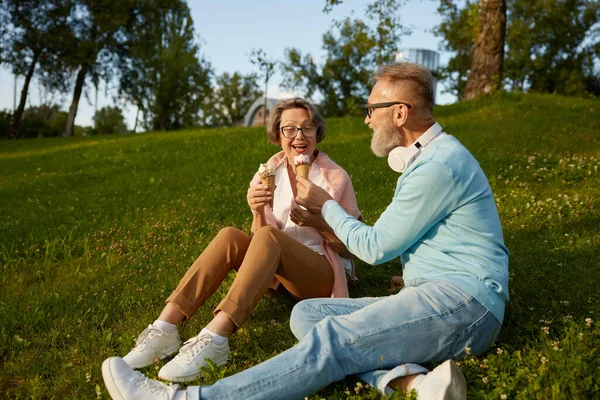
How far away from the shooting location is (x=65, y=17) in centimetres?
2942

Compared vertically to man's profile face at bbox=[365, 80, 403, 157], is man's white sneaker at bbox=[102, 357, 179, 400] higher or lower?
lower

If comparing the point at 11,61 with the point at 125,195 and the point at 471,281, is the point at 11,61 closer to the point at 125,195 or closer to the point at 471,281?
the point at 125,195

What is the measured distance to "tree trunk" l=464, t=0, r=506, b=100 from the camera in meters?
13.3

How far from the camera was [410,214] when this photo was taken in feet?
9.73

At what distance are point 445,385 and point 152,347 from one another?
182cm

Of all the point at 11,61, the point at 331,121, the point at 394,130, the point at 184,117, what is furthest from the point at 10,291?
the point at 184,117

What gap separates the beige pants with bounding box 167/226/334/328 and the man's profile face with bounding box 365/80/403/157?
883 mm

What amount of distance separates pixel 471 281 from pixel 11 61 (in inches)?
1230

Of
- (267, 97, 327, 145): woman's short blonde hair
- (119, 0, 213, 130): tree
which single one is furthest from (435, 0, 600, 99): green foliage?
(267, 97, 327, 145): woman's short blonde hair

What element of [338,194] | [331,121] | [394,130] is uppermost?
[331,121]

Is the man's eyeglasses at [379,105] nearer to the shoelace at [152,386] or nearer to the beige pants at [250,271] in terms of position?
the beige pants at [250,271]

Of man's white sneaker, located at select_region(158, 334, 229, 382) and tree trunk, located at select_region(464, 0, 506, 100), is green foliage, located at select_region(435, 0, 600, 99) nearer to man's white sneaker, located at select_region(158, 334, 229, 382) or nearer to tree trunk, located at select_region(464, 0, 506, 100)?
tree trunk, located at select_region(464, 0, 506, 100)

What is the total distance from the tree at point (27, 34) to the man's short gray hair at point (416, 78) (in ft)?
96.6

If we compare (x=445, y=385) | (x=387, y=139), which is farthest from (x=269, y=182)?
(x=445, y=385)
